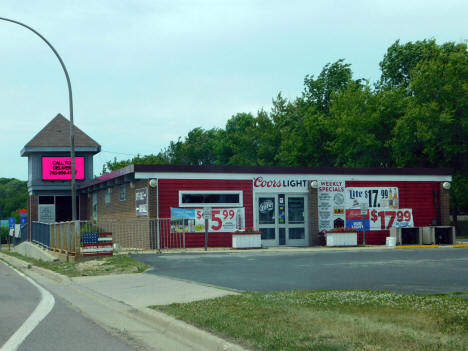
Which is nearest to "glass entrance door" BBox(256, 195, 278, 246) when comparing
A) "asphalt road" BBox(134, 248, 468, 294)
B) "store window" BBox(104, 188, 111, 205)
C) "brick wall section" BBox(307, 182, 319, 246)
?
"brick wall section" BBox(307, 182, 319, 246)

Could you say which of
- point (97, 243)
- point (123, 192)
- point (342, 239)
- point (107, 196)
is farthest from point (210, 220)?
point (107, 196)

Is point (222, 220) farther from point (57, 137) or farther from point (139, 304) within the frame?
point (57, 137)

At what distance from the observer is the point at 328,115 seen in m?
66.0

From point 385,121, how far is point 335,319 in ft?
149

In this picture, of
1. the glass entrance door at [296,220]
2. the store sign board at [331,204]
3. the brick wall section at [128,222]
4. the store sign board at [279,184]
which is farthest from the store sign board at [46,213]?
the store sign board at [331,204]

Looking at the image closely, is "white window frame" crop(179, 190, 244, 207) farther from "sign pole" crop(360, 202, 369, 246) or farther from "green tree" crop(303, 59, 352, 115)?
"green tree" crop(303, 59, 352, 115)

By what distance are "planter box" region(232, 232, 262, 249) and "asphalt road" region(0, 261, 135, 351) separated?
16.4 metres

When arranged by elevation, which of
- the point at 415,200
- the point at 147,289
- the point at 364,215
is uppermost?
the point at 415,200

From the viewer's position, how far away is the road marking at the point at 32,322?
26.9 feet

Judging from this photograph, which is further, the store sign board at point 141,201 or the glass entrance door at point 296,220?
the glass entrance door at point 296,220

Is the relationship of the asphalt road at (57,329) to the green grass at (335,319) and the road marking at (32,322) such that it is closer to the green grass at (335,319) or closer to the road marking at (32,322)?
the road marking at (32,322)

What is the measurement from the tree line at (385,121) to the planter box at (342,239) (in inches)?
496

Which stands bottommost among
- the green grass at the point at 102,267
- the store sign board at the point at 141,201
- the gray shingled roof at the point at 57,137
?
the green grass at the point at 102,267

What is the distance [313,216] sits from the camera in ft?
108
